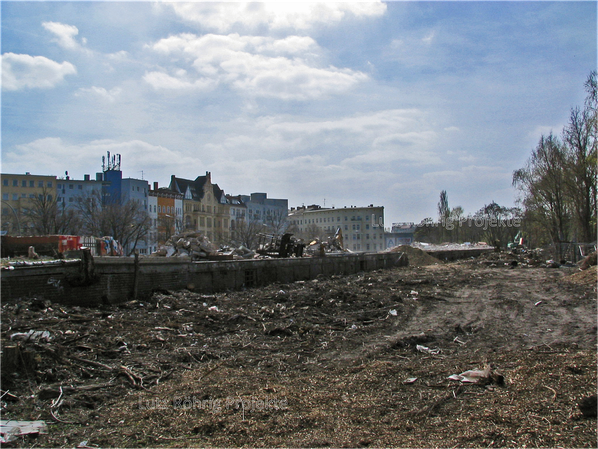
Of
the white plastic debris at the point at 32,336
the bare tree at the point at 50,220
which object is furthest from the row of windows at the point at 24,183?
the white plastic debris at the point at 32,336

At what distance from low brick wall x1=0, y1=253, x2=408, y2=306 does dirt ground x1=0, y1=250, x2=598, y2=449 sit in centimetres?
68

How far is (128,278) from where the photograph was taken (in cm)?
1353

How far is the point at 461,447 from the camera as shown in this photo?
13.5 feet

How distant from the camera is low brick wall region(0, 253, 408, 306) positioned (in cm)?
1107

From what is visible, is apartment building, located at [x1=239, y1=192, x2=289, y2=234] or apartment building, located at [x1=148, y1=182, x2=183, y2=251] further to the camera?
apartment building, located at [x1=239, y1=192, x2=289, y2=234]

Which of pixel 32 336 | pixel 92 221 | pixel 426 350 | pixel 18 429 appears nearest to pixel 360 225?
pixel 92 221

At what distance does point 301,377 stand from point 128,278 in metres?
8.45

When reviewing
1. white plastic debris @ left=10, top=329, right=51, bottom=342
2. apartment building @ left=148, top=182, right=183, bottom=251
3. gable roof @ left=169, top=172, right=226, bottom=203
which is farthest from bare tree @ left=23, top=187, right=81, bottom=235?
white plastic debris @ left=10, top=329, right=51, bottom=342

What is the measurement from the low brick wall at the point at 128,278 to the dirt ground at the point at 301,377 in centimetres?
68

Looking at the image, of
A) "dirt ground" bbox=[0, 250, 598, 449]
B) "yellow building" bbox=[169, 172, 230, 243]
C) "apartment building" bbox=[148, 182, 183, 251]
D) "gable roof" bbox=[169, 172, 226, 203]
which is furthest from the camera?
"gable roof" bbox=[169, 172, 226, 203]

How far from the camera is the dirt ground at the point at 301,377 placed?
460 centimetres

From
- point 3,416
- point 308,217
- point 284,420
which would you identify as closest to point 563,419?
point 284,420

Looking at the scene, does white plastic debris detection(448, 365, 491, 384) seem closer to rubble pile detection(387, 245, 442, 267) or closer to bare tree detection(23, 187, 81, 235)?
rubble pile detection(387, 245, 442, 267)

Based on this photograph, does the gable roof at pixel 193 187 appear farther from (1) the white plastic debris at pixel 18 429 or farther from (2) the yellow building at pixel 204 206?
(1) the white plastic debris at pixel 18 429
